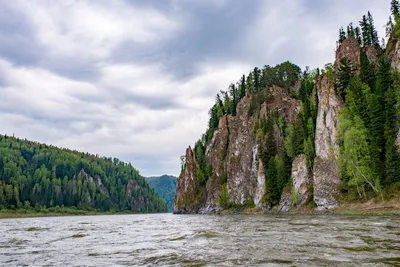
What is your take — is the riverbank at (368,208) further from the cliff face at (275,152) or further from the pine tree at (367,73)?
the pine tree at (367,73)

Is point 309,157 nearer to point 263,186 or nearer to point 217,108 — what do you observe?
point 263,186

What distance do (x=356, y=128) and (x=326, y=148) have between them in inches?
448

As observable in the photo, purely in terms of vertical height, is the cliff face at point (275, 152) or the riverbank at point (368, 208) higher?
the cliff face at point (275, 152)

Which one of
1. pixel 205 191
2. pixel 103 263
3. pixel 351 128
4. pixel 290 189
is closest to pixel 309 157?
pixel 290 189

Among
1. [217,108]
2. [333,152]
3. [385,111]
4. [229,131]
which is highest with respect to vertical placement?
[217,108]

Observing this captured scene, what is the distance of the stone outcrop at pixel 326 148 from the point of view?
253 feet

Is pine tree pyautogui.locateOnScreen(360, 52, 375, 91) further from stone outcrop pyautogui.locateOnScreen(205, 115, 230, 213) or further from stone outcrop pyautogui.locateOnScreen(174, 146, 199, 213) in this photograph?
stone outcrop pyautogui.locateOnScreen(174, 146, 199, 213)

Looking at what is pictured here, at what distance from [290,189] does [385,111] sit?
34.5 metres

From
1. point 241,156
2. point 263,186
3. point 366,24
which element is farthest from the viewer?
point 241,156

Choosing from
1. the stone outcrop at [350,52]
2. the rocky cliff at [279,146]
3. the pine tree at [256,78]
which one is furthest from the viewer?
the pine tree at [256,78]

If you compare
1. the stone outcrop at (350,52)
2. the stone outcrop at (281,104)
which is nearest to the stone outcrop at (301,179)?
the stone outcrop at (350,52)

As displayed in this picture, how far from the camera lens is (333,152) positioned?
7981 centimetres

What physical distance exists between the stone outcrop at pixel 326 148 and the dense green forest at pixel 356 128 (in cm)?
228

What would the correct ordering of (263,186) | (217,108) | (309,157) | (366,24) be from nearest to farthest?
(309,157) → (263,186) → (366,24) → (217,108)
